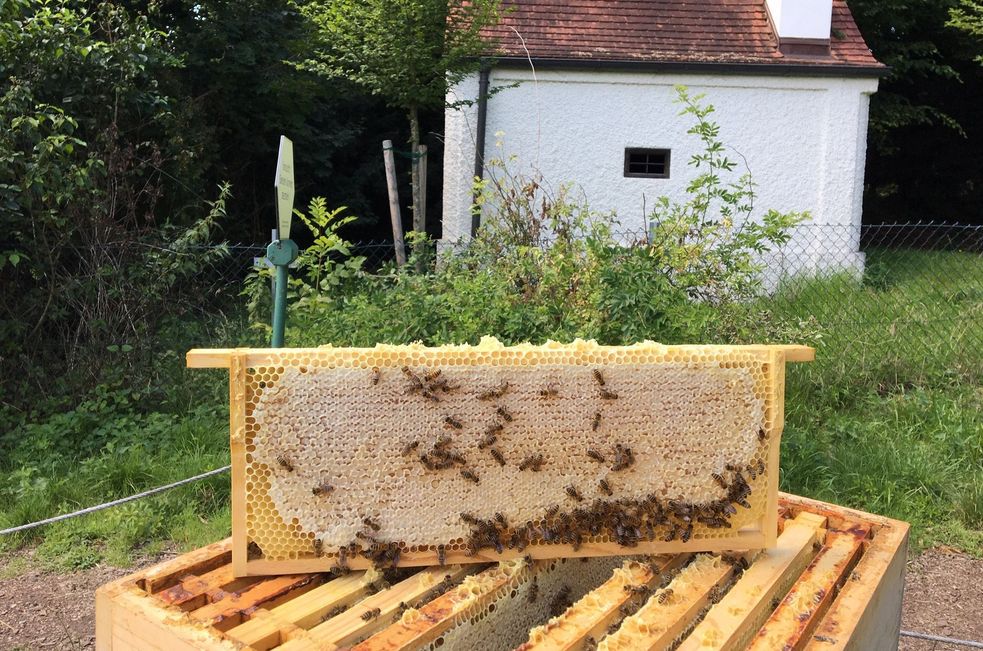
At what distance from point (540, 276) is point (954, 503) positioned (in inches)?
95.1

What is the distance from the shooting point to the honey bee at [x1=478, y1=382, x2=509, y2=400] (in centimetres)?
176

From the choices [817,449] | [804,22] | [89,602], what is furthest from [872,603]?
[804,22]

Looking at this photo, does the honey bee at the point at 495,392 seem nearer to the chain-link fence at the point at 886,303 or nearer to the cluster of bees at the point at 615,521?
the cluster of bees at the point at 615,521

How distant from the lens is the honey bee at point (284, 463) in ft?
5.58

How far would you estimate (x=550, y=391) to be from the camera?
1778 mm

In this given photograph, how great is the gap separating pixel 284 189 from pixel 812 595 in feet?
8.26

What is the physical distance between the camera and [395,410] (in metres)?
1.75

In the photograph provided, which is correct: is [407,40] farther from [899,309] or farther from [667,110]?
[899,309]

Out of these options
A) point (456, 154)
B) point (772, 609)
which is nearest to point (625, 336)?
point (772, 609)

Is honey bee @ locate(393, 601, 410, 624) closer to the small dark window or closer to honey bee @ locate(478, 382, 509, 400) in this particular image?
honey bee @ locate(478, 382, 509, 400)

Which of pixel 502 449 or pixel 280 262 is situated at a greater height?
pixel 280 262

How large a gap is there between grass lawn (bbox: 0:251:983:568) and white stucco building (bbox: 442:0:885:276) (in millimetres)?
3981

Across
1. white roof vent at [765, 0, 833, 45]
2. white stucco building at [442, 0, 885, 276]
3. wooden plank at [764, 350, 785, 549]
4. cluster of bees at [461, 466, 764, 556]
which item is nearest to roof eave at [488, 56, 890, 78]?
white stucco building at [442, 0, 885, 276]

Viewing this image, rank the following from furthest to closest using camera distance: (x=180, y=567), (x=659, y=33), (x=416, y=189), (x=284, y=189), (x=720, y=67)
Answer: (x=659, y=33)
(x=720, y=67)
(x=416, y=189)
(x=284, y=189)
(x=180, y=567)
